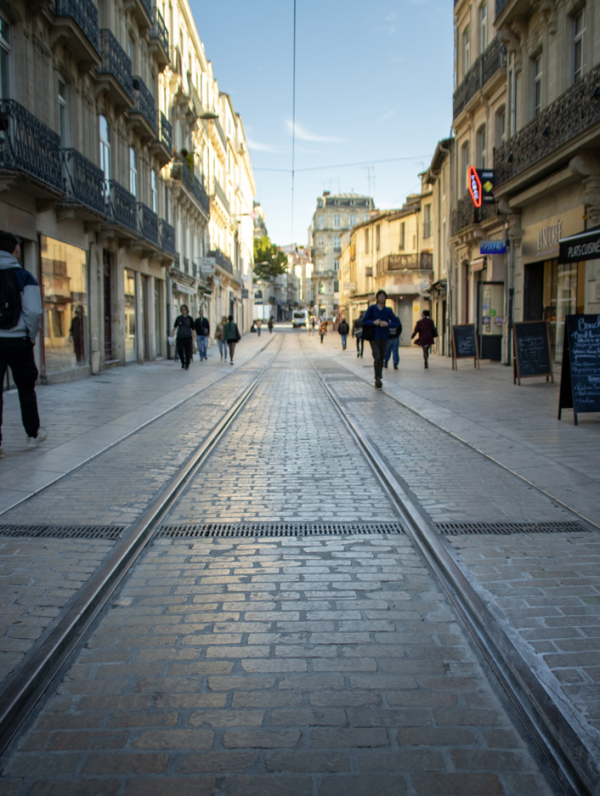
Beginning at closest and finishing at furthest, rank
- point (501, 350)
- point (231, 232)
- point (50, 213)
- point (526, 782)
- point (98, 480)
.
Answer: point (526, 782) < point (98, 480) < point (50, 213) < point (501, 350) < point (231, 232)

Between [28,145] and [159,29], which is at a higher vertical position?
[159,29]

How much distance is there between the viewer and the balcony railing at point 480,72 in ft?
66.8

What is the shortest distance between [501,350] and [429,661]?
1831cm

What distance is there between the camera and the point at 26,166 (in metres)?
12.7

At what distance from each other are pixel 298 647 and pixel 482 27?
2455cm

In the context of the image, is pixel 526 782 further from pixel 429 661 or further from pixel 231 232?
pixel 231 232

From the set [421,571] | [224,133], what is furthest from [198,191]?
[421,571]

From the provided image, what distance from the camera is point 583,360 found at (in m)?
8.34

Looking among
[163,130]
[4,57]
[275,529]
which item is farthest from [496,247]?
[275,529]

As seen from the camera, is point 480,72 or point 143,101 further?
point 143,101

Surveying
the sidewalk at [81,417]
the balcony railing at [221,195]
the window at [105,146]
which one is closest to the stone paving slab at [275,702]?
the sidewalk at [81,417]

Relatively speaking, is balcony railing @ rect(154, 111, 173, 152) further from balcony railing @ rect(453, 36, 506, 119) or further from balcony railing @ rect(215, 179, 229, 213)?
balcony railing @ rect(215, 179, 229, 213)

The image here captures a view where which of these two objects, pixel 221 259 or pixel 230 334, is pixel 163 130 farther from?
pixel 221 259

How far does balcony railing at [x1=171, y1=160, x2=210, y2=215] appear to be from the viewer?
94.9 ft
